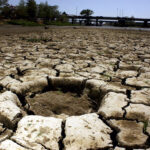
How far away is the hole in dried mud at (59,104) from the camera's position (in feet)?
4.31

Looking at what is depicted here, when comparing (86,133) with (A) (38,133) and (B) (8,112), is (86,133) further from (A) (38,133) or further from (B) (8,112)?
(B) (8,112)

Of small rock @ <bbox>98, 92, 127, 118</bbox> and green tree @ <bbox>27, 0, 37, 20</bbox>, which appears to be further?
green tree @ <bbox>27, 0, 37, 20</bbox>

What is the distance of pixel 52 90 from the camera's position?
1612 millimetres

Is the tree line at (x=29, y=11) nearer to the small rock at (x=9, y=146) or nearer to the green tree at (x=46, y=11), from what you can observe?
the green tree at (x=46, y=11)

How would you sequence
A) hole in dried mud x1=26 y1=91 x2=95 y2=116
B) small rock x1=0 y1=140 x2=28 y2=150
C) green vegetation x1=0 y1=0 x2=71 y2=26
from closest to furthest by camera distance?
small rock x1=0 y1=140 x2=28 y2=150, hole in dried mud x1=26 y1=91 x2=95 y2=116, green vegetation x1=0 y1=0 x2=71 y2=26

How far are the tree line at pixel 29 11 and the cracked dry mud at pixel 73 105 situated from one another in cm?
1025

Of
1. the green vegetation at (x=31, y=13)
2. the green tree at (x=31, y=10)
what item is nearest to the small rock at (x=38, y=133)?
the green vegetation at (x=31, y=13)

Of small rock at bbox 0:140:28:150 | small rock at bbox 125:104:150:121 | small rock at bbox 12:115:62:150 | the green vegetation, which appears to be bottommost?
small rock at bbox 0:140:28:150

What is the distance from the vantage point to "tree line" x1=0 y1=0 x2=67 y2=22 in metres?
11.3

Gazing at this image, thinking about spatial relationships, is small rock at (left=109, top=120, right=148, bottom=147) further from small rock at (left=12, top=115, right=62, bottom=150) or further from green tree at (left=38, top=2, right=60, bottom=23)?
green tree at (left=38, top=2, right=60, bottom=23)

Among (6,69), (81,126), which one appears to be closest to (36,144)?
(81,126)

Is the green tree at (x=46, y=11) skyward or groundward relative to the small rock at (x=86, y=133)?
skyward

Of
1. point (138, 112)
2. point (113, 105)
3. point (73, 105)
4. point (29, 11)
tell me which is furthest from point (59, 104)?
point (29, 11)

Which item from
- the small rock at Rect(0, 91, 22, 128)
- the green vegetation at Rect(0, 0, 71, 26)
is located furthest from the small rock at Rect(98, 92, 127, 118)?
the green vegetation at Rect(0, 0, 71, 26)
